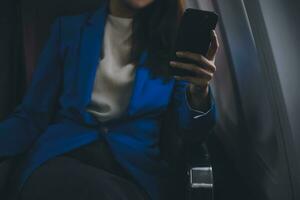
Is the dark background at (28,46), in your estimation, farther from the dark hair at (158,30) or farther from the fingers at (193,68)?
the fingers at (193,68)

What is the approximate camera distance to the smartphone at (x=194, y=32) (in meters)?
0.93

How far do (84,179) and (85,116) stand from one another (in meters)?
0.18

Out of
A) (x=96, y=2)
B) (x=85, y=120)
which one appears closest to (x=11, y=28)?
(x=96, y=2)

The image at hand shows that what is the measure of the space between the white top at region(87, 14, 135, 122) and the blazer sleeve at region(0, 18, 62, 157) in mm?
100

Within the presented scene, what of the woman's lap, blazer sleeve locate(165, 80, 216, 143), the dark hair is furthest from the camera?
the dark hair

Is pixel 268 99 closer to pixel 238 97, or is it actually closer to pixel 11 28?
pixel 238 97

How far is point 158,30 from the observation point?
1.13 meters

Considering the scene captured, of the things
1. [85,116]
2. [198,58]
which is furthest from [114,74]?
[198,58]

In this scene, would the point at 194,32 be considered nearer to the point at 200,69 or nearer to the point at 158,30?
the point at 200,69

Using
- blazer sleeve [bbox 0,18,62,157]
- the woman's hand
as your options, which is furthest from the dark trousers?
the woman's hand

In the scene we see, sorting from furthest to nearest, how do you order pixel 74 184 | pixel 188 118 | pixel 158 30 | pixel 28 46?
pixel 28 46 → pixel 158 30 → pixel 188 118 → pixel 74 184

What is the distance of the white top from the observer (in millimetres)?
1068

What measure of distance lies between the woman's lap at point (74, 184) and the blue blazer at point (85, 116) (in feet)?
0.11

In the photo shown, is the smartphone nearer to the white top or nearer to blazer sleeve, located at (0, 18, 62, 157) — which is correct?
the white top
